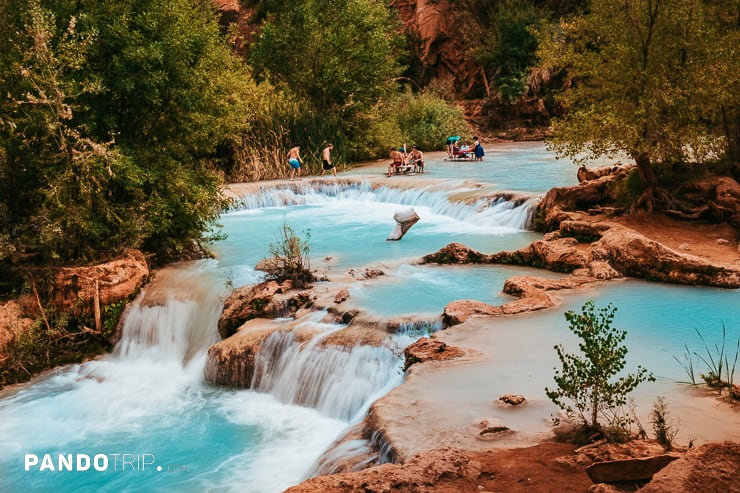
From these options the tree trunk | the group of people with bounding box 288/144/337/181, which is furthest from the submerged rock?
the group of people with bounding box 288/144/337/181

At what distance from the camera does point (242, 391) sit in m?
10.3

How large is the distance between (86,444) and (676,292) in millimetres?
8791

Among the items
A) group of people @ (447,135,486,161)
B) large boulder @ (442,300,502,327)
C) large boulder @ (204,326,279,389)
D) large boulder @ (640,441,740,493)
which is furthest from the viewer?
group of people @ (447,135,486,161)

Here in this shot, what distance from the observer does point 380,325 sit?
990cm

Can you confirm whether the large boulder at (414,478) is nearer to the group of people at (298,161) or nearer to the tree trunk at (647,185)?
the tree trunk at (647,185)

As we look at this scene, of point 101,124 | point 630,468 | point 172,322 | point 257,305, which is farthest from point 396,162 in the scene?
point 630,468

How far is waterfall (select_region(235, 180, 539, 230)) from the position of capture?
1794cm

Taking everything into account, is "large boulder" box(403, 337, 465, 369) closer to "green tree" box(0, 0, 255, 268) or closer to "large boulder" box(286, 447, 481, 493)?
"large boulder" box(286, 447, 481, 493)

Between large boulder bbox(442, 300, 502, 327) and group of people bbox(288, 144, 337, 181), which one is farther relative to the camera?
group of people bbox(288, 144, 337, 181)

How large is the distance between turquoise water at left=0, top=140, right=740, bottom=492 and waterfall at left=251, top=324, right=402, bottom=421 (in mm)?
19

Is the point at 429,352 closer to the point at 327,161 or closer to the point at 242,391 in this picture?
the point at 242,391

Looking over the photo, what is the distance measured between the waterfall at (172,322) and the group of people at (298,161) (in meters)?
13.7

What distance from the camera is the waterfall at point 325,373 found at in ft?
29.4

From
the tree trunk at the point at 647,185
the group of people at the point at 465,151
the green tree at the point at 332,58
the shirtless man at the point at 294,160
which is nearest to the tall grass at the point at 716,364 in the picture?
the tree trunk at the point at 647,185
